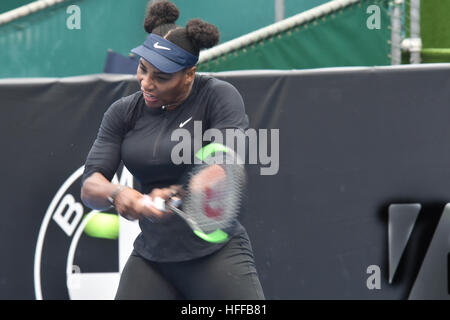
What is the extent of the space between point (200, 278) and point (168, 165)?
18.5 inches

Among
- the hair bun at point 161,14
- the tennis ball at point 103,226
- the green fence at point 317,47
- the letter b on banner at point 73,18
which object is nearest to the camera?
the hair bun at point 161,14

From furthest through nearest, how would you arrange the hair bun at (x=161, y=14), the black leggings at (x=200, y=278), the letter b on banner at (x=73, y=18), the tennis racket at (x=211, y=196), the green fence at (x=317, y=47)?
the letter b on banner at (x=73, y=18) → the green fence at (x=317, y=47) → the hair bun at (x=161, y=14) → the black leggings at (x=200, y=278) → the tennis racket at (x=211, y=196)

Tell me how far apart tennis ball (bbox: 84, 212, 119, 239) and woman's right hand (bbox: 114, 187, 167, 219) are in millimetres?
1852

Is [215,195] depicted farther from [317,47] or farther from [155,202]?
[317,47]

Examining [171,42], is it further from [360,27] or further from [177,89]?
[360,27]

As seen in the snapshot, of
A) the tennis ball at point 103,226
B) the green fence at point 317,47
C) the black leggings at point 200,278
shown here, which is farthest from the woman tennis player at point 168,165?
the green fence at point 317,47

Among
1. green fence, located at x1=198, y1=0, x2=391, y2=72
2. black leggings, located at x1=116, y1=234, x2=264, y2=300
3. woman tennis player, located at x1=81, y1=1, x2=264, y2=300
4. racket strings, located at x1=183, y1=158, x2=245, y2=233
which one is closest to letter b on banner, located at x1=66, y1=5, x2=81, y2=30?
green fence, located at x1=198, y1=0, x2=391, y2=72

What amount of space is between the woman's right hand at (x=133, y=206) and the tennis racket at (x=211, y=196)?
0.06 feet

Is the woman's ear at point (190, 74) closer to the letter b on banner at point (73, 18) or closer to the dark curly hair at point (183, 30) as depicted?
the dark curly hair at point (183, 30)

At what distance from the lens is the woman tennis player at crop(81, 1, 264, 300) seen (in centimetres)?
318

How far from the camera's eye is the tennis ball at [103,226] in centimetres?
497

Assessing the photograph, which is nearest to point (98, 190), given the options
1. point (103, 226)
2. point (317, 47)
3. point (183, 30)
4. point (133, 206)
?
point (133, 206)

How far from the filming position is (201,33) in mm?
3293
